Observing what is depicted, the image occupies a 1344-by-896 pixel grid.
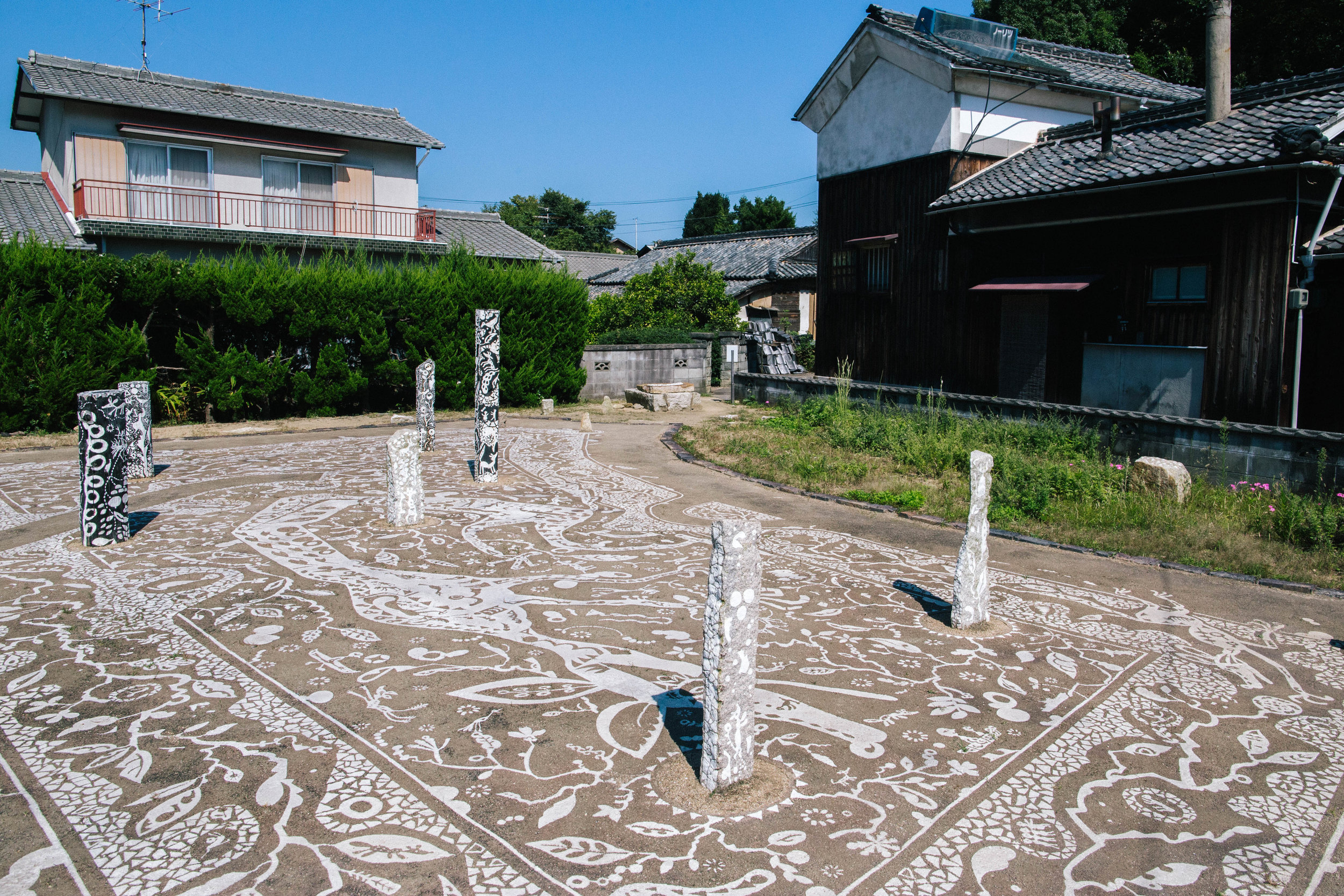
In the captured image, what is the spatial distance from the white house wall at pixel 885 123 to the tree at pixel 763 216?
123ft

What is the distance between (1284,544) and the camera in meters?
7.96

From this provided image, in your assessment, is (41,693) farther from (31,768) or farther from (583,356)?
(583,356)

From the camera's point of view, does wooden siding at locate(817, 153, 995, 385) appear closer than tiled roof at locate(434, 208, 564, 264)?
Yes

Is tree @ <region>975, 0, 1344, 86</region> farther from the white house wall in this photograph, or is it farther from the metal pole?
the metal pole

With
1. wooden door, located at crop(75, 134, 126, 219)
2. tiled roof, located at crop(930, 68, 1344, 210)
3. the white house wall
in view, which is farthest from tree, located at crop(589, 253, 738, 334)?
wooden door, located at crop(75, 134, 126, 219)

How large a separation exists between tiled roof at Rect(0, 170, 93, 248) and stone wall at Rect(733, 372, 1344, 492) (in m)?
17.7

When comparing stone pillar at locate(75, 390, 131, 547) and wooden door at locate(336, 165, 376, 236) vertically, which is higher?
wooden door at locate(336, 165, 376, 236)

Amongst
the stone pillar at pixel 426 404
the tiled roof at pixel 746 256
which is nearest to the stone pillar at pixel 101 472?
the stone pillar at pixel 426 404

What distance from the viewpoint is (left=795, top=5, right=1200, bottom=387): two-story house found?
16.0 meters

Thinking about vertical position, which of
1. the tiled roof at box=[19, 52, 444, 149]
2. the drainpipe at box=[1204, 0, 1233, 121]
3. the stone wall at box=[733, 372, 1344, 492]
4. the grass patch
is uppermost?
the tiled roof at box=[19, 52, 444, 149]

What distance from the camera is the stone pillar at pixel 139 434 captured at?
36.8 ft

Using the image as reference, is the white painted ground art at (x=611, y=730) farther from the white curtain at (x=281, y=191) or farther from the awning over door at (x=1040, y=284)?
the white curtain at (x=281, y=191)

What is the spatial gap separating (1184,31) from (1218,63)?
61.6ft

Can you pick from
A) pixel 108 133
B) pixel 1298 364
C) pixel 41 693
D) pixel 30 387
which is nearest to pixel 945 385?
pixel 1298 364
